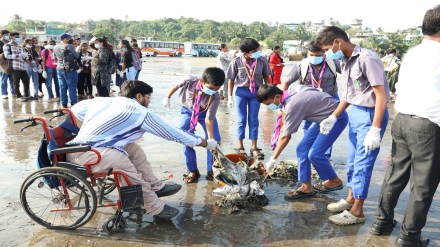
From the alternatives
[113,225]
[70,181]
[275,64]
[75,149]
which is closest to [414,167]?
[113,225]

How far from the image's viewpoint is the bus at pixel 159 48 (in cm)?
4859

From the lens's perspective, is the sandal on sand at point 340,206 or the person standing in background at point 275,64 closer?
the sandal on sand at point 340,206

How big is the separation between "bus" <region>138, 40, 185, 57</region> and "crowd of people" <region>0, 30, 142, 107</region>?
37716 millimetres

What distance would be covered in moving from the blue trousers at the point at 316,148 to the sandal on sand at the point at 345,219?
2.28 feet

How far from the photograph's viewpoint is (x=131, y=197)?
333 cm

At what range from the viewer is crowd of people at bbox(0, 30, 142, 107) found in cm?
903

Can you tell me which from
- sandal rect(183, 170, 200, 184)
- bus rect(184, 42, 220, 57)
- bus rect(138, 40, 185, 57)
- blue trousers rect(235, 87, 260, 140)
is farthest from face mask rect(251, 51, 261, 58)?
bus rect(184, 42, 220, 57)

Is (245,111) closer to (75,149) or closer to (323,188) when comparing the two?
(323,188)

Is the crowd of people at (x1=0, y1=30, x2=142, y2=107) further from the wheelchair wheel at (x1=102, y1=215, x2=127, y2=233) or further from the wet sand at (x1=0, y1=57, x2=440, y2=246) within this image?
the wheelchair wheel at (x1=102, y1=215, x2=127, y2=233)

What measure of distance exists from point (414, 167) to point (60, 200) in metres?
3.16

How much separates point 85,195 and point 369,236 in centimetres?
260

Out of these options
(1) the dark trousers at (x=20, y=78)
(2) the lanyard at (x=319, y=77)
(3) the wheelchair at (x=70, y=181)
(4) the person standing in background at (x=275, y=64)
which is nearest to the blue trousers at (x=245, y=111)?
(2) the lanyard at (x=319, y=77)

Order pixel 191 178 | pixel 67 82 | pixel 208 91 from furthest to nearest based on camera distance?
pixel 67 82, pixel 191 178, pixel 208 91

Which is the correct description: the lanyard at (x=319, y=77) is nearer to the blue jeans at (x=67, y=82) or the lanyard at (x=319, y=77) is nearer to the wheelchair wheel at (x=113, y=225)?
the wheelchair wheel at (x=113, y=225)
